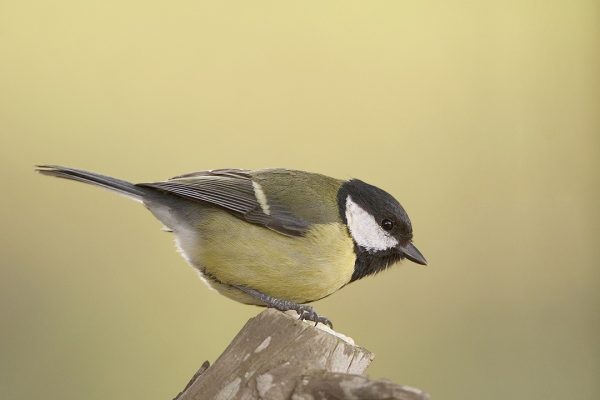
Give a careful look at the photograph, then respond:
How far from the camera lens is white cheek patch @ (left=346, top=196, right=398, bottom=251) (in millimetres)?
1560

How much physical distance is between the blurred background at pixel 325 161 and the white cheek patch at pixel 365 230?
73 centimetres

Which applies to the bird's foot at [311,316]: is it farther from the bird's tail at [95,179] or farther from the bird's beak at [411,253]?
the bird's tail at [95,179]

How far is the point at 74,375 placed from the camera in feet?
7.51

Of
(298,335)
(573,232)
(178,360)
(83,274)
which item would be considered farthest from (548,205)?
(298,335)

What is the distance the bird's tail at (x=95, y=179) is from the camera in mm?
1467

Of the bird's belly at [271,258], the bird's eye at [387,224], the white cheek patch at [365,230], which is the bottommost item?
the bird's belly at [271,258]

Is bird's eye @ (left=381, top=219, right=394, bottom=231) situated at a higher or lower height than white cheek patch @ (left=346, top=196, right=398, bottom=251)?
higher

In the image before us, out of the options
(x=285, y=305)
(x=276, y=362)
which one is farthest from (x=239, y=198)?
(x=276, y=362)

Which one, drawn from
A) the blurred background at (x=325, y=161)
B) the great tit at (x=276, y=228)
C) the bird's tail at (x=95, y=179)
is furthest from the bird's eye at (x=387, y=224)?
the blurred background at (x=325, y=161)

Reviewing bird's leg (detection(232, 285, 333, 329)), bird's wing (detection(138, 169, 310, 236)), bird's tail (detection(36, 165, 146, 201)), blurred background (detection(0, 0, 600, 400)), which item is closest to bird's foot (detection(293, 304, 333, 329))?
bird's leg (detection(232, 285, 333, 329))

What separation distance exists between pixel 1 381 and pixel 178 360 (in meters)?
0.45

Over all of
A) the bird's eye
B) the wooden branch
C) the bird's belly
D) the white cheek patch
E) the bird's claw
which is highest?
the bird's eye

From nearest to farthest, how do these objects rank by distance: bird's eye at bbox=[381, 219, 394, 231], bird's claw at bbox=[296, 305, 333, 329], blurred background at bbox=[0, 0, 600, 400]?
bird's claw at bbox=[296, 305, 333, 329], bird's eye at bbox=[381, 219, 394, 231], blurred background at bbox=[0, 0, 600, 400]

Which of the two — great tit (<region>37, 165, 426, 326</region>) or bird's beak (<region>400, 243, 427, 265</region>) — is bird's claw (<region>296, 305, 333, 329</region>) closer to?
great tit (<region>37, 165, 426, 326</region>)
